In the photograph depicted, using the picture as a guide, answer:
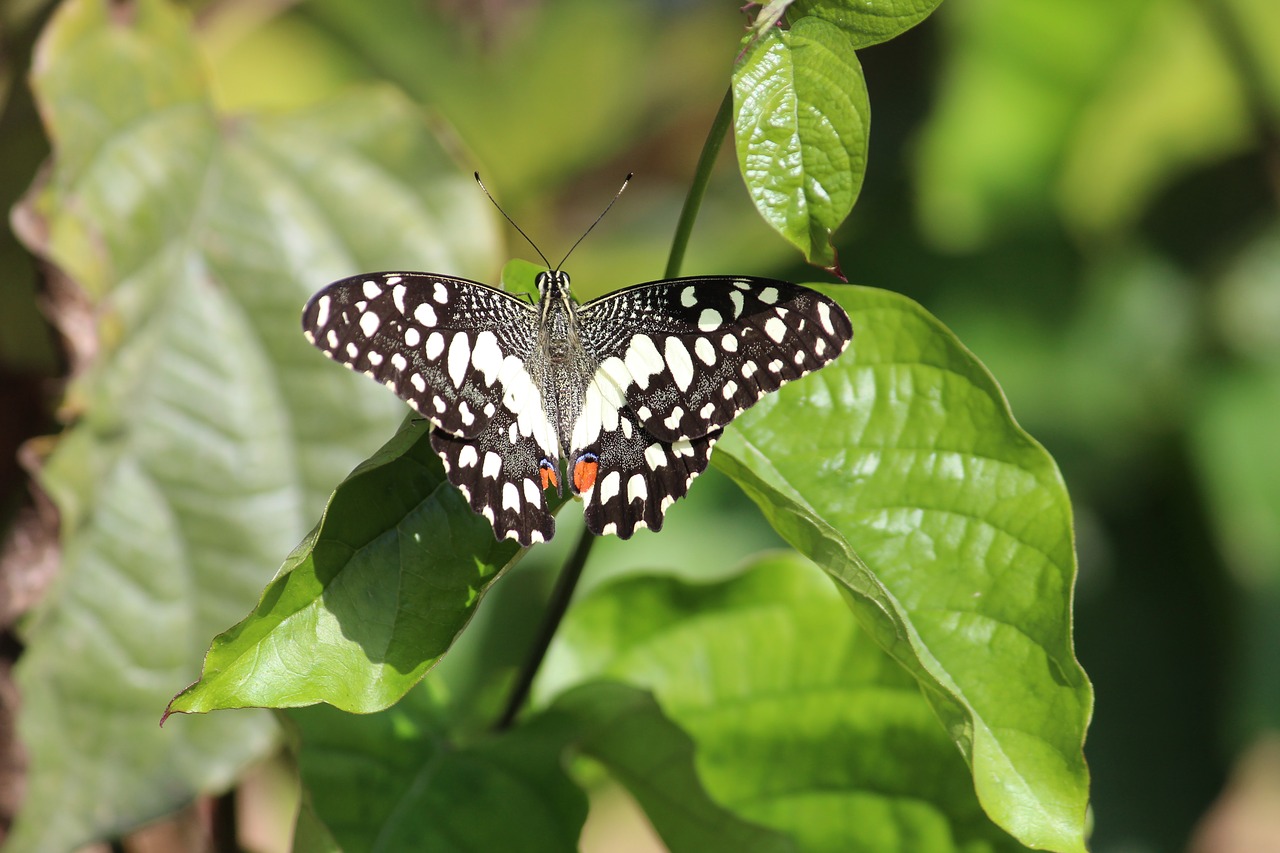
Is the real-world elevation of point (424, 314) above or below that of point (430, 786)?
above

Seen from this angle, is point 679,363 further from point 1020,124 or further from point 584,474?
point 1020,124

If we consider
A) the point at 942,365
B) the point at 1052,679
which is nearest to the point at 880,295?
the point at 942,365

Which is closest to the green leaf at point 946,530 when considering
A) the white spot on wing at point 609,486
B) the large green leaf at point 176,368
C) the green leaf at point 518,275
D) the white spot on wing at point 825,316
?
the white spot on wing at point 825,316

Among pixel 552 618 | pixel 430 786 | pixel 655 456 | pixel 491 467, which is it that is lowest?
pixel 430 786

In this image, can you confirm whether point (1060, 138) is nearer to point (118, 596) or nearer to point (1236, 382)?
point (1236, 382)

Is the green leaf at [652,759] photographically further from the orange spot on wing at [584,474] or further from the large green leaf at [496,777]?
the orange spot on wing at [584,474]

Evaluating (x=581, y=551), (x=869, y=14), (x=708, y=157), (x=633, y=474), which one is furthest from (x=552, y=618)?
(x=869, y=14)
